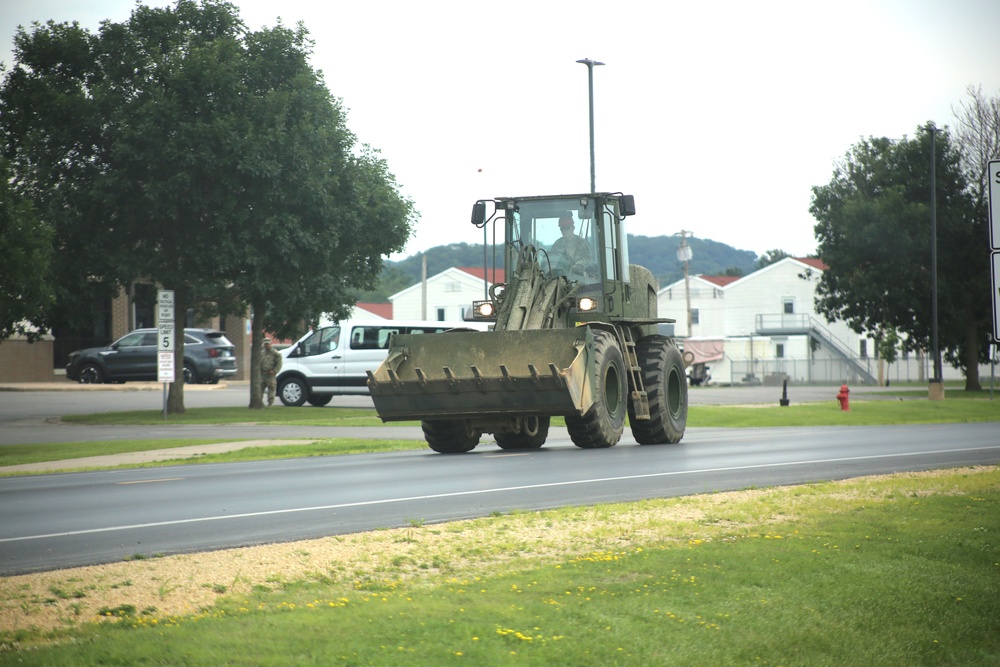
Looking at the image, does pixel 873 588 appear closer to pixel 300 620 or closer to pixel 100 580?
pixel 300 620

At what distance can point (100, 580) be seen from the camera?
7.53 m

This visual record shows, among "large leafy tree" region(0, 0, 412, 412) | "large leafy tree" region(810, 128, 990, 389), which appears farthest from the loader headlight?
"large leafy tree" region(810, 128, 990, 389)

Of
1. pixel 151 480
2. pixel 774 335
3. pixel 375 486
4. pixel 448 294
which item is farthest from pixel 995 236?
pixel 448 294

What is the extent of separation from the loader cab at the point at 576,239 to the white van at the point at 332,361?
1487 cm

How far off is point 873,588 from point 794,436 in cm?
1519

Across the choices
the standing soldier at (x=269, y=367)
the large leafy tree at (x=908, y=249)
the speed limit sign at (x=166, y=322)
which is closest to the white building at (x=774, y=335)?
the large leafy tree at (x=908, y=249)

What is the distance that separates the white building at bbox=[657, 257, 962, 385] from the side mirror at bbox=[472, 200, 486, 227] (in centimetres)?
4595

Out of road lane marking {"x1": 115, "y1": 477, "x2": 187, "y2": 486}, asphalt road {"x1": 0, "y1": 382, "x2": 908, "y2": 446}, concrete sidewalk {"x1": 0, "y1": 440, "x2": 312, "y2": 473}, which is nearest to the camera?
road lane marking {"x1": 115, "y1": 477, "x2": 187, "y2": 486}

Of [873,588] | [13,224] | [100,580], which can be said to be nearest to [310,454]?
[13,224]

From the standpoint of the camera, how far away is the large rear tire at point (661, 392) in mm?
19062

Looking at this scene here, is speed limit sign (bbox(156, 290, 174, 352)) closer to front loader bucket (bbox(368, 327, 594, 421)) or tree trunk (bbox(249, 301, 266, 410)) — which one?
tree trunk (bbox(249, 301, 266, 410))

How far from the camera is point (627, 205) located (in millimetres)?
18625

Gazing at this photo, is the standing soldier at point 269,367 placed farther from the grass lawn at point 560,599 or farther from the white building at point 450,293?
the white building at point 450,293

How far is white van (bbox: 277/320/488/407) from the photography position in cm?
3412
